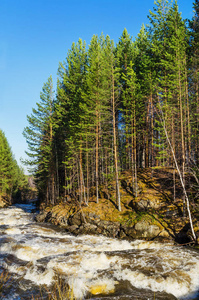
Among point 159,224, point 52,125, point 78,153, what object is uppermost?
point 52,125

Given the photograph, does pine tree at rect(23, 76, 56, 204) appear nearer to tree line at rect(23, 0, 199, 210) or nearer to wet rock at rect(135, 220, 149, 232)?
tree line at rect(23, 0, 199, 210)

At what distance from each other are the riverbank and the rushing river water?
4.83ft

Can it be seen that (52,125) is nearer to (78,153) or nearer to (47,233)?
(78,153)

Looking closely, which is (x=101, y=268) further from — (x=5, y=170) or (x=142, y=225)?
(x=5, y=170)

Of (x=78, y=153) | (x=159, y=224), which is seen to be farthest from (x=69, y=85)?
(x=159, y=224)

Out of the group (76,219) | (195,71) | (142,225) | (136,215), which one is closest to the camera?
(142,225)

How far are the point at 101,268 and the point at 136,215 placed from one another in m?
7.37

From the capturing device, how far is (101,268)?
8.74 m

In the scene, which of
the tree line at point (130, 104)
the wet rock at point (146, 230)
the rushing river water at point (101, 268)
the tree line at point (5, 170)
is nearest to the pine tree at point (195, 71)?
the tree line at point (130, 104)

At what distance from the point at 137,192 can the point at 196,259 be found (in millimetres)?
9103

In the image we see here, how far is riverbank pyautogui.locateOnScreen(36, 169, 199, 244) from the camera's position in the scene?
13.9 m

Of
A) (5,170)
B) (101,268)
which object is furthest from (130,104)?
(5,170)

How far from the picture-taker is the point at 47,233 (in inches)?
595

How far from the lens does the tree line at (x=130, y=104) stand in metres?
17.3
